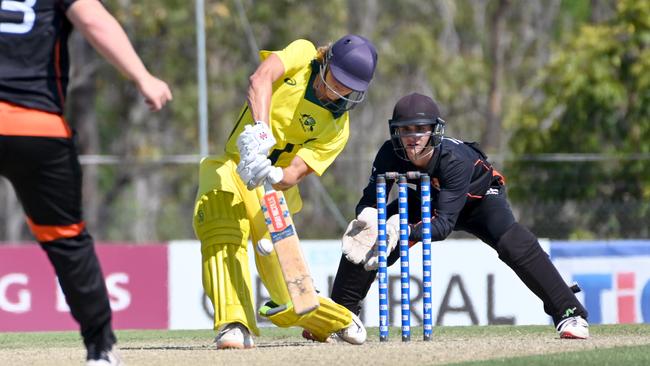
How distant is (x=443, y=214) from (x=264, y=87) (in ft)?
4.14

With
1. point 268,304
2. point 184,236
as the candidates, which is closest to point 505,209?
point 268,304

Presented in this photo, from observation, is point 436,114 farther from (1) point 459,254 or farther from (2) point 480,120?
(2) point 480,120

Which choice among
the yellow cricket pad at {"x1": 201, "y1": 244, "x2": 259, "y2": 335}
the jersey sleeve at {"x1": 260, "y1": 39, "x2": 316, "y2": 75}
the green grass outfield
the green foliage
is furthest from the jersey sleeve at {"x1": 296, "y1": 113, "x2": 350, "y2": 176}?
the green foliage

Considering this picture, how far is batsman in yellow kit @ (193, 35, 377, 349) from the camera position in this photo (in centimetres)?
710

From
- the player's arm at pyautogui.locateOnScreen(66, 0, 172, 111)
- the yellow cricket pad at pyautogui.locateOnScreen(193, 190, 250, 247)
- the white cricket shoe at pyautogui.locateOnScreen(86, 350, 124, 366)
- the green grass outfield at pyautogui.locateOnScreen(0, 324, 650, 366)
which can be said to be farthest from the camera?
the yellow cricket pad at pyautogui.locateOnScreen(193, 190, 250, 247)

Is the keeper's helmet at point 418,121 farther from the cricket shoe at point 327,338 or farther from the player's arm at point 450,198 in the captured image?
the cricket shoe at point 327,338

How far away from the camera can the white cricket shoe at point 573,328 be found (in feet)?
25.1

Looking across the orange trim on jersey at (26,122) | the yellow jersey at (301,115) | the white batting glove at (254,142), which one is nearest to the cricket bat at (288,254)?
the white batting glove at (254,142)

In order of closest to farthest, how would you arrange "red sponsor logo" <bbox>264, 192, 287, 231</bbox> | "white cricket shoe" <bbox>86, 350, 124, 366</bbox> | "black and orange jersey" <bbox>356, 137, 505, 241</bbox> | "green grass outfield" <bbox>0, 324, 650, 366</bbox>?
"white cricket shoe" <bbox>86, 350, 124, 366</bbox> < "green grass outfield" <bbox>0, 324, 650, 366</bbox> < "red sponsor logo" <bbox>264, 192, 287, 231</bbox> < "black and orange jersey" <bbox>356, 137, 505, 241</bbox>

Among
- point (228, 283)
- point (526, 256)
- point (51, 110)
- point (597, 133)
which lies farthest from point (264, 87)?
point (597, 133)

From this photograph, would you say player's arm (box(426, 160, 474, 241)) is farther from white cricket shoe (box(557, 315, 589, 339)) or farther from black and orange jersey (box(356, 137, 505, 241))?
white cricket shoe (box(557, 315, 589, 339))

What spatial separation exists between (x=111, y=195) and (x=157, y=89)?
20.0 m

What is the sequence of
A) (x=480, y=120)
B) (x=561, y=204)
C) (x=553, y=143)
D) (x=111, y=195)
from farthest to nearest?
(x=480, y=120) → (x=111, y=195) → (x=553, y=143) → (x=561, y=204)

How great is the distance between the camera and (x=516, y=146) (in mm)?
19031
